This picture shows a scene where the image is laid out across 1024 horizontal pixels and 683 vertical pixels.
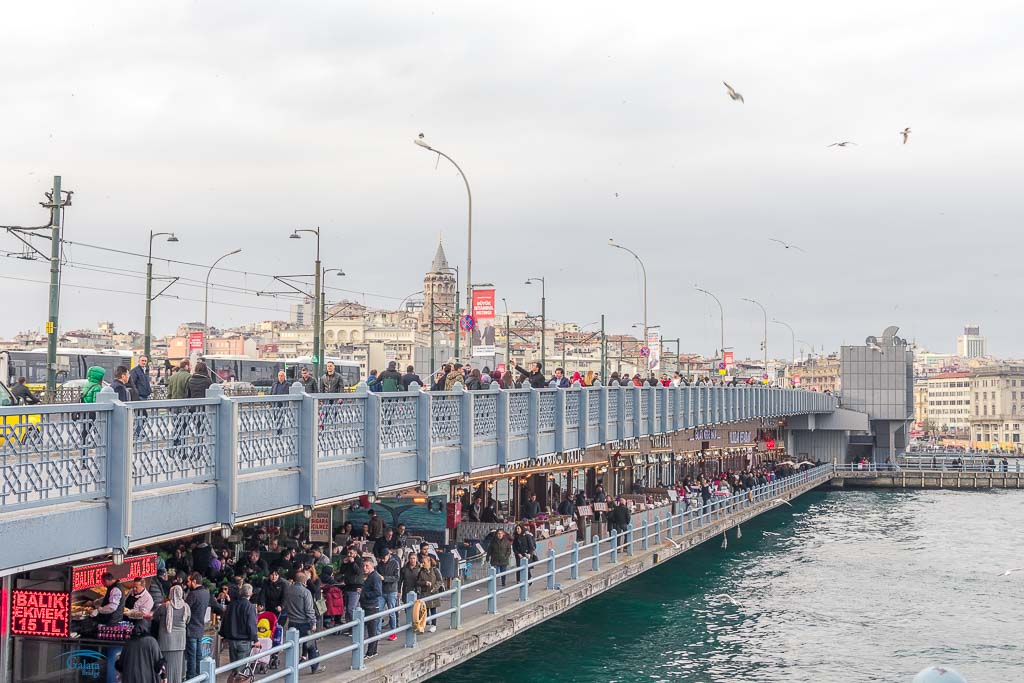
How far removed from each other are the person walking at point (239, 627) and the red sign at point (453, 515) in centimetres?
1101

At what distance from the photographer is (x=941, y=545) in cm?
5447

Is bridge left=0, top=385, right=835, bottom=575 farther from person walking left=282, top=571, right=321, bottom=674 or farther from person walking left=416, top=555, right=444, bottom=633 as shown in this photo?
person walking left=416, top=555, right=444, bottom=633

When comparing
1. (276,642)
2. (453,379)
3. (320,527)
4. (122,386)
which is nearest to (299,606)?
(276,642)

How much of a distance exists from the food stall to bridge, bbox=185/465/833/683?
1.56 meters

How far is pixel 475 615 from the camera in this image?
23469 mm

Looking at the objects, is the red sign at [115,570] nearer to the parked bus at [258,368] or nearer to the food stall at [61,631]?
the food stall at [61,631]

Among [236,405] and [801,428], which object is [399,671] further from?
[801,428]

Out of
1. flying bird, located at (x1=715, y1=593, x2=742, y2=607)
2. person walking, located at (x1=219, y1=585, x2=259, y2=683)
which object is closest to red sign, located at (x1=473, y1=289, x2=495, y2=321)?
flying bird, located at (x1=715, y1=593, x2=742, y2=607)

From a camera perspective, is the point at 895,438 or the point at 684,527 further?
the point at 895,438

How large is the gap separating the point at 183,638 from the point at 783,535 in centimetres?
4622

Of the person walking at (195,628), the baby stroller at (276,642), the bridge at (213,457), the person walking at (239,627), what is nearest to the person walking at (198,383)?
the bridge at (213,457)

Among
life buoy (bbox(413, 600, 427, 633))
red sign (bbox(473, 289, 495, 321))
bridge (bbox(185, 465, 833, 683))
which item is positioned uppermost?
red sign (bbox(473, 289, 495, 321))

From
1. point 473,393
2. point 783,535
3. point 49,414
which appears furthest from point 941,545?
point 49,414

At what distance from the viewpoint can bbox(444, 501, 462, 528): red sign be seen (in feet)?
91.2
